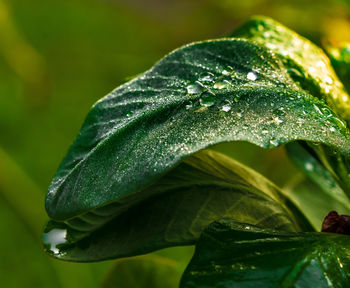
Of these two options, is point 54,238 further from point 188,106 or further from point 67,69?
point 67,69

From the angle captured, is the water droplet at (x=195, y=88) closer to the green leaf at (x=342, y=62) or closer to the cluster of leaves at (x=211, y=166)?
the cluster of leaves at (x=211, y=166)

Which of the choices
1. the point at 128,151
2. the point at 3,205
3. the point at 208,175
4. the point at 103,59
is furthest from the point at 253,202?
the point at 103,59

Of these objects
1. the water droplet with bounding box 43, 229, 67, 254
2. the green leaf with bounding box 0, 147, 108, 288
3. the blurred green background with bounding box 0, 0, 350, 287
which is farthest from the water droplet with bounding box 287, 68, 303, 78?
the green leaf with bounding box 0, 147, 108, 288

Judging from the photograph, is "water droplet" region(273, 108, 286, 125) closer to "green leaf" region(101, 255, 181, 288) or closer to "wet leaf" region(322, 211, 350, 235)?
"wet leaf" region(322, 211, 350, 235)

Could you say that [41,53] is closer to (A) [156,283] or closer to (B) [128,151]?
(A) [156,283]

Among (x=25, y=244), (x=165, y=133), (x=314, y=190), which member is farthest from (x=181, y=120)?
(x=25, y=244)

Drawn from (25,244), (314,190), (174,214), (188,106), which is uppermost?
(188,106)
